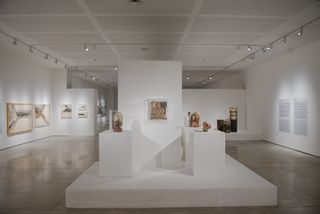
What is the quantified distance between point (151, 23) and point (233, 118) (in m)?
9.25

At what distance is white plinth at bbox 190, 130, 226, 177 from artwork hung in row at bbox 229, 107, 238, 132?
29.3 ft

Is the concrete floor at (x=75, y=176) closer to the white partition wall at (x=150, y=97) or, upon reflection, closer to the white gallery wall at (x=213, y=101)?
the white partition wall at (x=150, y=97)

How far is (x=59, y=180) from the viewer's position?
6.07 metres

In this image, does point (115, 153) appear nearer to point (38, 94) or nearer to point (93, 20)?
point (93, 20)

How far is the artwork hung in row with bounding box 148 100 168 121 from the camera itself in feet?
22.0

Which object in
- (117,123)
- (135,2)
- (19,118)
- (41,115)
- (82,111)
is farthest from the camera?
(82,111)

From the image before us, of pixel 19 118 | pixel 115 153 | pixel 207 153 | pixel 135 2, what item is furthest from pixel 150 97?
pixel 19 118

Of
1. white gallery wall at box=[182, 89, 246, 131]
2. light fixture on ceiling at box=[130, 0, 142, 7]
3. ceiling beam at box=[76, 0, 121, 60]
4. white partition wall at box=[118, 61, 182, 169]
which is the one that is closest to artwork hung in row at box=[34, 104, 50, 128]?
ceiling beam at box=[76, 0, 121, 60]

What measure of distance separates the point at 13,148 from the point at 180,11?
905cm

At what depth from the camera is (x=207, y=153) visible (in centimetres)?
560

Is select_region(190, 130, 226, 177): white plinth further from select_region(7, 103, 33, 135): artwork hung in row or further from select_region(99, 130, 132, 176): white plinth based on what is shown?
select_region(7, 103, 33, 135): artwork hung in row

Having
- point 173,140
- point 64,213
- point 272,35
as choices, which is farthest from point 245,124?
point 64,213

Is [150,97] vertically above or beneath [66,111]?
above

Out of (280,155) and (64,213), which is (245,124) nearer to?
(280,155)
